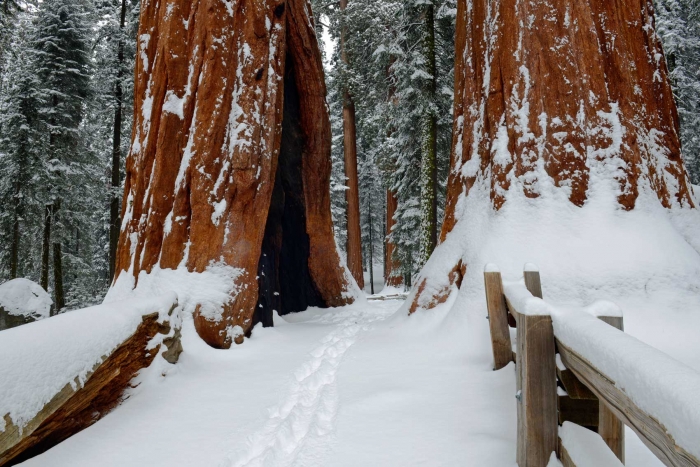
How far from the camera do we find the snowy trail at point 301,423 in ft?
9.05

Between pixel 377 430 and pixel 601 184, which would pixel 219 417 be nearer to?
pixel 377 430

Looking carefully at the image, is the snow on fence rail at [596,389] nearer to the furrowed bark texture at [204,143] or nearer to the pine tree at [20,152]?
the furrowed bark texture at [204,143]

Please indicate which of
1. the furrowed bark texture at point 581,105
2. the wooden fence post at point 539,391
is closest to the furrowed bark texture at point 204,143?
the furrowed bark texture at point 581,105

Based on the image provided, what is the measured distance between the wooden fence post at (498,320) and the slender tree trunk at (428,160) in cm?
848

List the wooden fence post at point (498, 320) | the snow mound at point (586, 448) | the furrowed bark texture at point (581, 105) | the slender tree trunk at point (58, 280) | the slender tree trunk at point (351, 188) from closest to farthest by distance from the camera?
1. the snow mound at point (586, 448)
2. the wooden fence post at point (498, 320)
3. the furrowed bark texture at point (581, 105)
4. the slender tree trunk at point (58, 280)
5. the slender tree trunk at point (351, 188)

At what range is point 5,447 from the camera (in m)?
2.38

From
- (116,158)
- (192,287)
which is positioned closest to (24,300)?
(116,158)

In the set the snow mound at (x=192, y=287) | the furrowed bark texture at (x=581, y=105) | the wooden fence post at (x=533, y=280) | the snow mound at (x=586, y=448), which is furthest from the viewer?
the snow mound at (x=192, y=287)

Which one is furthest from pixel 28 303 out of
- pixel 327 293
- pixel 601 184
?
pixel 601 184

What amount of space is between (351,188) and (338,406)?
1386 cm

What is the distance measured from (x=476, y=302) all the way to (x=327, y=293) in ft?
20.3

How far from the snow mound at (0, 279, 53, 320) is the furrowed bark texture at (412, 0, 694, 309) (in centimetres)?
987

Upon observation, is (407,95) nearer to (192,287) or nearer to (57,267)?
(192,287)

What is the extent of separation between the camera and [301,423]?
332cm
